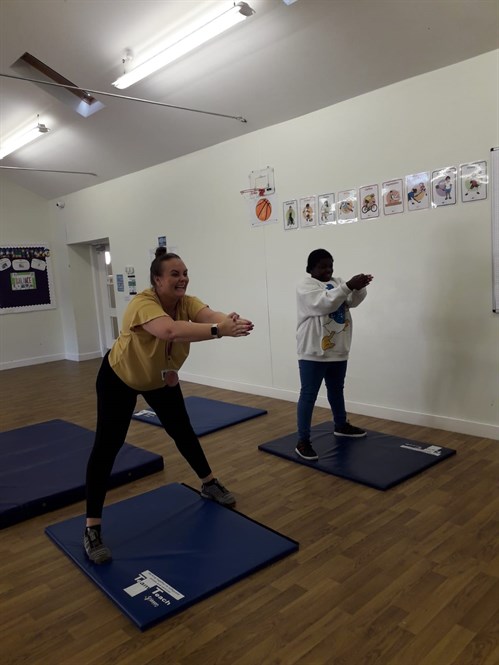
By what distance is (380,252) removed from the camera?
13.7 feet

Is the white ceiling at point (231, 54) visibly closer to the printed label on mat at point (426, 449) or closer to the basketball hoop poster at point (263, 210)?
the basketball hoop poster at point (263, 210)

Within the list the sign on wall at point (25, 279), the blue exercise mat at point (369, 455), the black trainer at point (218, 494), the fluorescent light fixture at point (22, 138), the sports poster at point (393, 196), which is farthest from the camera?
the sign on wall at point (25, 279)

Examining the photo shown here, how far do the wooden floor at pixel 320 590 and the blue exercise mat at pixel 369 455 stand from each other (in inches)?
3.1

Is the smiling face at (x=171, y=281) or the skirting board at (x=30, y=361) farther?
the skirting board at (x=30, y=361)

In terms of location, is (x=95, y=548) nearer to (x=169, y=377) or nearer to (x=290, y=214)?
(x=169, y=377)

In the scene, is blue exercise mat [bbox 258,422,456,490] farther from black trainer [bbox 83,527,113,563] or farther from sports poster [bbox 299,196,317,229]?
sports poster [bbox 299,196,317,229]

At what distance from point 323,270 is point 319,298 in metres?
0.26

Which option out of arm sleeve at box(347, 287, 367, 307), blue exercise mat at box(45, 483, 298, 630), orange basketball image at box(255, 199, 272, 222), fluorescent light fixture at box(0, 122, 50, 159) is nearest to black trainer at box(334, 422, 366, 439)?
arm sleeve at box(347, 287, 367, 307)

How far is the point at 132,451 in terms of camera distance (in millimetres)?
3699

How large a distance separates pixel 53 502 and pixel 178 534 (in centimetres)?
93

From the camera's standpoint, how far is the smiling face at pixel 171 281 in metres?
2.33

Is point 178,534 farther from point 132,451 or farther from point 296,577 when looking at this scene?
point 132,451

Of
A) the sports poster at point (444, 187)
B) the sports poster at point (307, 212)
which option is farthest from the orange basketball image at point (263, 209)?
the sports poster at point (444, 187)

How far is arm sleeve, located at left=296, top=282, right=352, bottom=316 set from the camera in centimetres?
314
